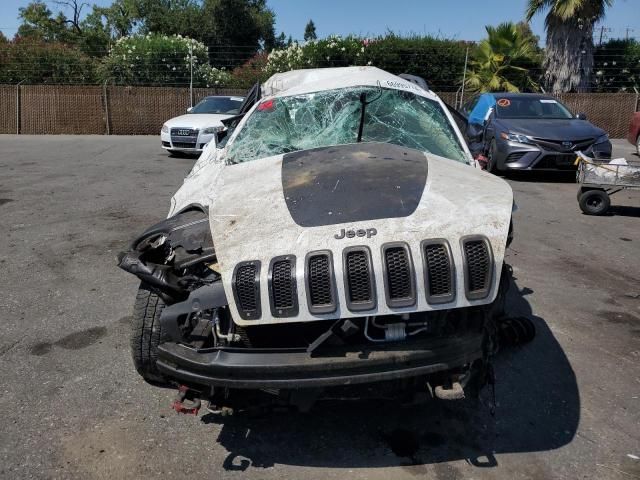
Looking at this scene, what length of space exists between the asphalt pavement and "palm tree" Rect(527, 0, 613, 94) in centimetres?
1468

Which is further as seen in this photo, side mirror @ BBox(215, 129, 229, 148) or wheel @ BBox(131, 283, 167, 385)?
side mirror @ BBox(215, 129, 229, 148)

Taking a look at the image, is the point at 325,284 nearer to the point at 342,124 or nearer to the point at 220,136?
the point at 342,124

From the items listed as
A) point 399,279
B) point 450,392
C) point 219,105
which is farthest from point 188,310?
point 219,105

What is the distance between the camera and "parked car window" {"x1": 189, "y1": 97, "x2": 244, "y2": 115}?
579 inches

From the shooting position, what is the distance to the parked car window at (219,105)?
14.7 metres

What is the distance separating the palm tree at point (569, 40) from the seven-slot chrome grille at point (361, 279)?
18309mm

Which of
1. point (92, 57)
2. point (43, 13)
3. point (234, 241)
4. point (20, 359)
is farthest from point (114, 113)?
point (43, 13)

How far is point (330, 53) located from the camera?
2109 cm

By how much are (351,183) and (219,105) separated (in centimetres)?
1238

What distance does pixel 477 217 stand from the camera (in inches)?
114

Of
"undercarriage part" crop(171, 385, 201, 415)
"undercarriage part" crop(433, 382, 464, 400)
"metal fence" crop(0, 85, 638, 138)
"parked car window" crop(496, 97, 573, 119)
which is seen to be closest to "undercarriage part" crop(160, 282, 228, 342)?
"undercarriage part" crop(171, 385, 201, 415)

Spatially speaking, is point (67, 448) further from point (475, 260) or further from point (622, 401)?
point (622, 401)

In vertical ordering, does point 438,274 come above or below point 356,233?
below

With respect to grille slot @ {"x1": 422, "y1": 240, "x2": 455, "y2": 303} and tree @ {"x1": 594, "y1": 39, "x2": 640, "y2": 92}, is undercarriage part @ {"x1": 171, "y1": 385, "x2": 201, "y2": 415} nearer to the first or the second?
grille slot @ {"x1": 422, "y1": 240, "x2": 455, "y2": 303}
